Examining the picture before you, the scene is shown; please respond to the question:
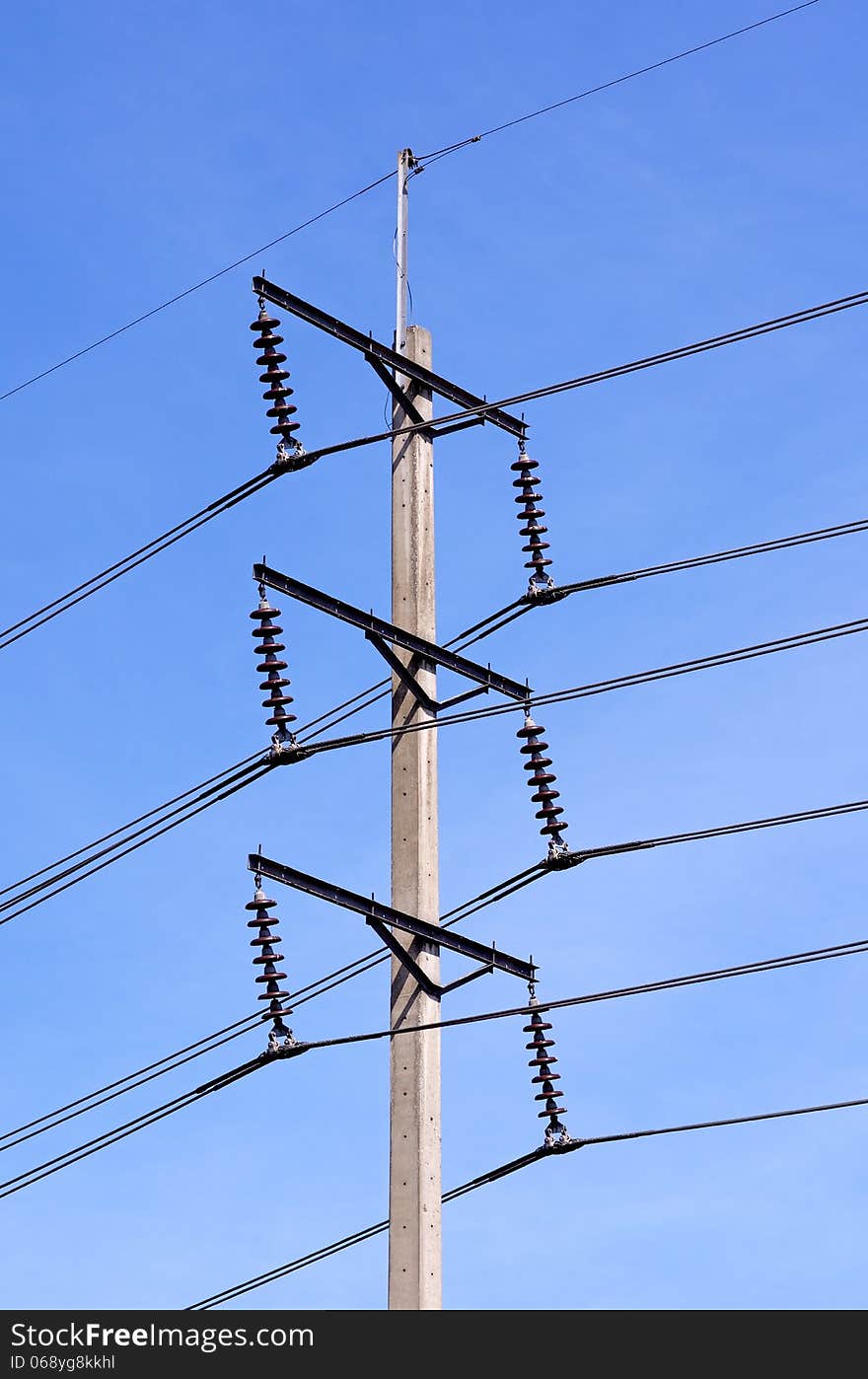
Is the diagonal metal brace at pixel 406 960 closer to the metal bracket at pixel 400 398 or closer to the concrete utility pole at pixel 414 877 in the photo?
the concrete utility pole at pixel 414 877

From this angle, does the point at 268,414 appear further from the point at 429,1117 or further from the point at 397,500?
the point at 429,1117

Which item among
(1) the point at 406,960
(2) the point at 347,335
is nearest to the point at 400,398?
(2) the point at 347,335

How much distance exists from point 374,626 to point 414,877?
189 centimetres

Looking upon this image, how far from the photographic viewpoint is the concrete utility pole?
15398 millimetres

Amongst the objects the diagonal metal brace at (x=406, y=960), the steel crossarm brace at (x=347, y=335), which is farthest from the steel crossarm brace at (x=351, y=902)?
the steel crossarm brace at (x=347, y=335)

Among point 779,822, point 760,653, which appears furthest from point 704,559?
point 779,822

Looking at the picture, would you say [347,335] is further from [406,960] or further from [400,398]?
[406,960]

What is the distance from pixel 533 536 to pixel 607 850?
2.93 metres

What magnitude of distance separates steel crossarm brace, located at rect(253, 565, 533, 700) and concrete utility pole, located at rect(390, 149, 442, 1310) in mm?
122

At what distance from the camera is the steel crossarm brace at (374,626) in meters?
16.8

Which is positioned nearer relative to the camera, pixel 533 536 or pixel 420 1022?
pixel 420 1022

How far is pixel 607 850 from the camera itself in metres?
16.7

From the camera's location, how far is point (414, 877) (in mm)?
16375

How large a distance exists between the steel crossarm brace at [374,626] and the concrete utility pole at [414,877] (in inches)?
4.8
